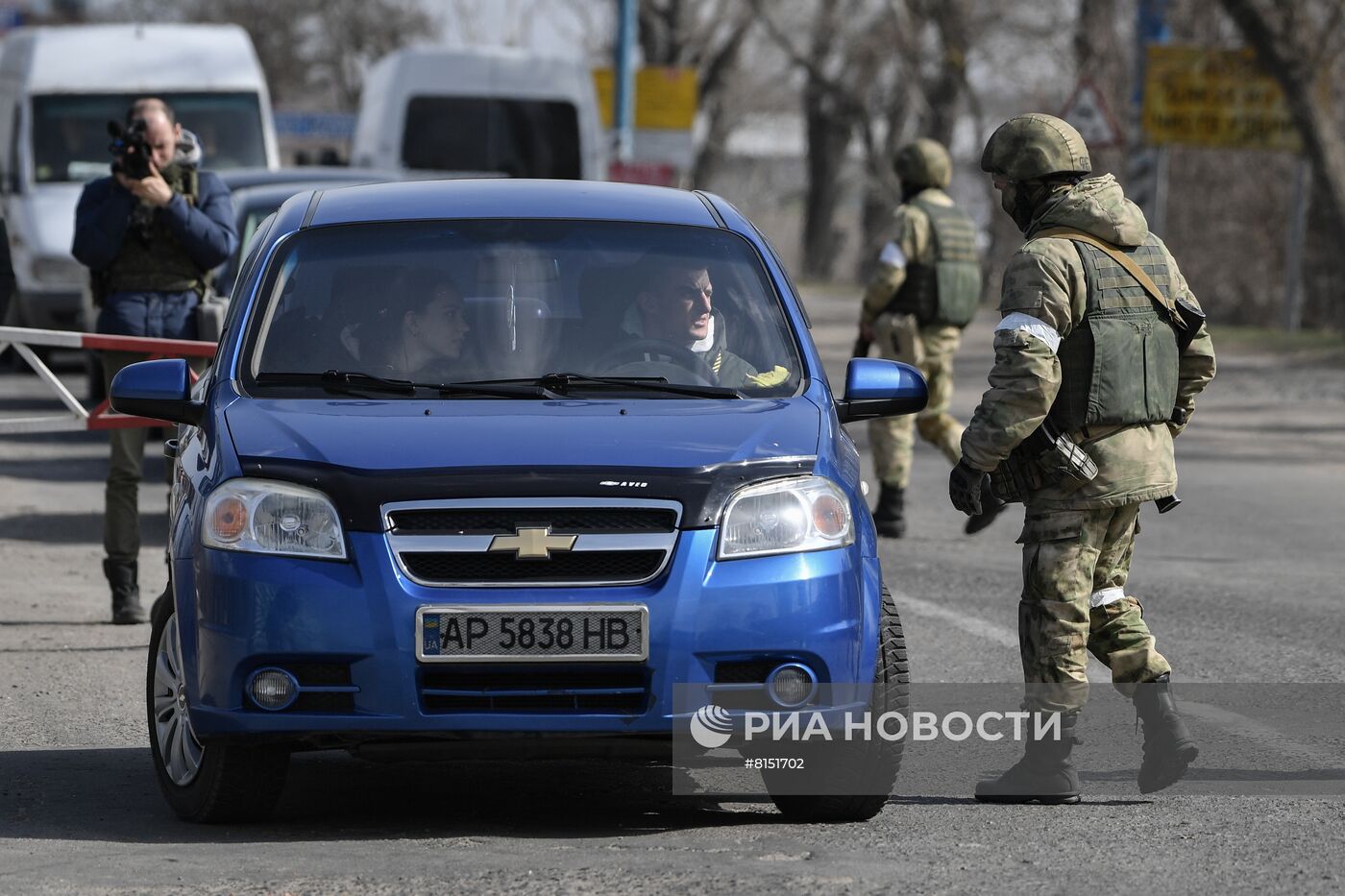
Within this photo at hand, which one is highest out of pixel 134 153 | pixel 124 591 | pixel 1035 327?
pixel 1035 327

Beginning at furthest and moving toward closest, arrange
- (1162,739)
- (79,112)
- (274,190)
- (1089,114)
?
(79,112) → (1089,114) → (274,190) → (1162,739)

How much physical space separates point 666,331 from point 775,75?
58.1 meters

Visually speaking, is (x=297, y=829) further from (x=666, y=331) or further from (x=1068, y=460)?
(x=1068, y=460)

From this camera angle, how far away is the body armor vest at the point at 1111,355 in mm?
5801

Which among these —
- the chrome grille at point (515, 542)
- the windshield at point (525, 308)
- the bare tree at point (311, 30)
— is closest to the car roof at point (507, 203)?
the windshield at point (525, 308)

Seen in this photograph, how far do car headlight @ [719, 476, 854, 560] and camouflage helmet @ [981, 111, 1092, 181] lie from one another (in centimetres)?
103

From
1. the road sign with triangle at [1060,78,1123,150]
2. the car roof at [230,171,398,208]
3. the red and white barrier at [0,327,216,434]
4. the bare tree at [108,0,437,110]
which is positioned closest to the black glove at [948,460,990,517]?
the red and white barrier at [0,327,216,434]

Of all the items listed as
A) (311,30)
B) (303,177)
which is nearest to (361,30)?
(311,30)

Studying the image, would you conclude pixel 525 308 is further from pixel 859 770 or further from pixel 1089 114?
pixel 1089 114

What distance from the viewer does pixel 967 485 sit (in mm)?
5785

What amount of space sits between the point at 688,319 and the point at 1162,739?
167cm

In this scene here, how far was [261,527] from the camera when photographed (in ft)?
17.3

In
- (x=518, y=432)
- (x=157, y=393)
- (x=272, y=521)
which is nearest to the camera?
(x=272, y=521)

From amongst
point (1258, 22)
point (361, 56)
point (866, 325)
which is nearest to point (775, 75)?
point (361, 56)
